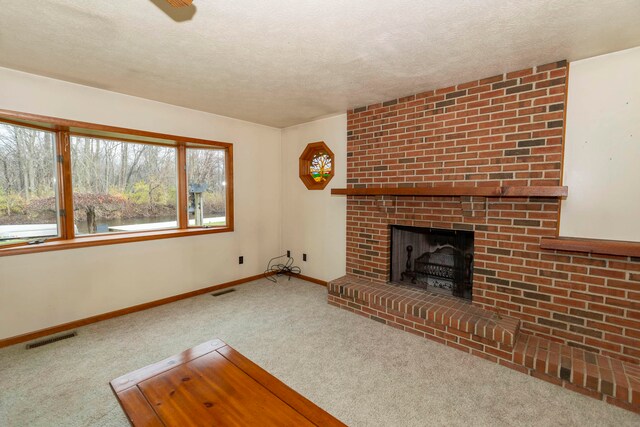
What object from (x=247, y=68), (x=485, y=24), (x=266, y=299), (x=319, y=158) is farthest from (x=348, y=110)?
(x=266, y=299)

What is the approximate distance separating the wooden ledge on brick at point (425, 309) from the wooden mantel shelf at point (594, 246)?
702 mm

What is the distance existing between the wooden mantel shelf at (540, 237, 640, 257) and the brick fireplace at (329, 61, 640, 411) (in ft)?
0.44

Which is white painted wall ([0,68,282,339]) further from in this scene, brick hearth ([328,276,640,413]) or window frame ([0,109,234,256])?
brick hearth ([328,276,640,413])

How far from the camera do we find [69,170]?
280cm

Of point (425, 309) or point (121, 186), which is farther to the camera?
Answer: point (121, 186)

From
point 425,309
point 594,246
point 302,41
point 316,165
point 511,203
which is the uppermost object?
point 302,41

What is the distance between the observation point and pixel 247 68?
90.2 inches

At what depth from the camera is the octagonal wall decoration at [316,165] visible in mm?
3902

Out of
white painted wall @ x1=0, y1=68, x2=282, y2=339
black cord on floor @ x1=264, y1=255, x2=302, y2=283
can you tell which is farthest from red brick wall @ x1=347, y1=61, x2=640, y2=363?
black cord on floor @ x1=264, y1=255, x2=302, y2=283

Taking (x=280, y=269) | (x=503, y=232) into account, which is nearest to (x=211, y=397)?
(x=503, y=232)

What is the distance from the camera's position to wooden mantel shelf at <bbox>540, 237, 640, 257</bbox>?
1.87 m

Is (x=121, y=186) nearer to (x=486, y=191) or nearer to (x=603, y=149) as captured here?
(x=486, y=191)

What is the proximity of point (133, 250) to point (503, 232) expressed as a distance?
3.69 m

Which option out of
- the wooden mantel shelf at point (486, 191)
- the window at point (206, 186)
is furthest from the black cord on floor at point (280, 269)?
the wooden mantel shelf at point (486, 191)
